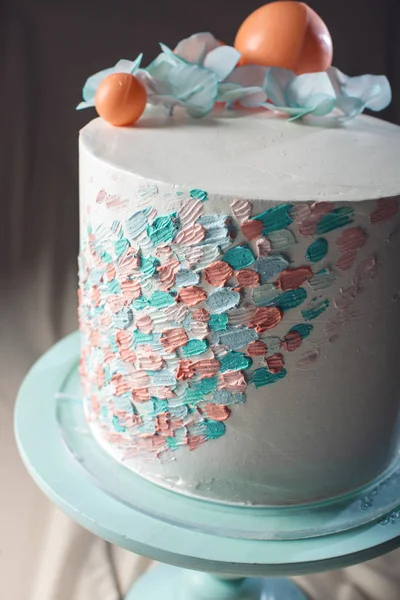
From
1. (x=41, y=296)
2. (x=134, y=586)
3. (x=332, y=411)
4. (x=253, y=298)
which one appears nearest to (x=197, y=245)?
(x=253, y=298)

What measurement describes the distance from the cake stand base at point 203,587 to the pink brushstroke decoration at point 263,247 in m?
0.56

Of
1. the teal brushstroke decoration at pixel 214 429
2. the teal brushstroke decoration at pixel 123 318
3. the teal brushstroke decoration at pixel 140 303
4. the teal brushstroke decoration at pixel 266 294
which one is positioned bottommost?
the teal brushstroke decoration at pixel 214 429

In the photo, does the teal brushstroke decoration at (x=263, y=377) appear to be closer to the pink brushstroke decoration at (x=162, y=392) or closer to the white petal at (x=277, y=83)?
the pink brushstroke decoration at (x=162, y=392)

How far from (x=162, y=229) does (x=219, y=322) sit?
0.35 feet

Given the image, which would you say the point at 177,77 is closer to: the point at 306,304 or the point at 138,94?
the point at 138,94

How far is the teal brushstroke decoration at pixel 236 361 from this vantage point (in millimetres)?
834

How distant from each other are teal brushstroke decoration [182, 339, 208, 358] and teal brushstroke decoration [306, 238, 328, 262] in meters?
0.13

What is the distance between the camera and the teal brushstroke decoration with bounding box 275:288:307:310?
811mm

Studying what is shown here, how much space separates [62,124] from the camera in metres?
1.82

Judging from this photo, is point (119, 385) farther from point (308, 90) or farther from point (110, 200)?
point (308, 90)

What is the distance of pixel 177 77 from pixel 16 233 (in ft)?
2.99

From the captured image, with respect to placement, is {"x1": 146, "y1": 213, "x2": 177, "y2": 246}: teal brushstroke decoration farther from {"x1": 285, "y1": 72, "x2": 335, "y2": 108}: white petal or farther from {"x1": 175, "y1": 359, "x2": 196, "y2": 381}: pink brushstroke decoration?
{"x1": 285, "y1": 72, "x2": 335, "y2": 108}: white petal

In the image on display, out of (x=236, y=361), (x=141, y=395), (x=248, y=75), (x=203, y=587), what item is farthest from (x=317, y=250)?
(x=203, y=587)

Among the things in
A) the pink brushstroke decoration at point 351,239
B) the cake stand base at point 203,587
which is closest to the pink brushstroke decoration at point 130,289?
the pink brushstroke decoration at point 351,239
